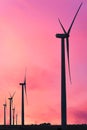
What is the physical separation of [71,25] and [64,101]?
13421mm

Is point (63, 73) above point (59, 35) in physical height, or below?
below

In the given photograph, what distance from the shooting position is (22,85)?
135375mm

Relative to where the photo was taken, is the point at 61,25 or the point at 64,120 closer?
the point at 64,120

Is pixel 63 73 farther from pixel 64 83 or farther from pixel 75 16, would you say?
pixel 75 16

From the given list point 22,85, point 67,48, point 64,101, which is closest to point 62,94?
point 64,101

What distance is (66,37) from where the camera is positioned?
86.6 m

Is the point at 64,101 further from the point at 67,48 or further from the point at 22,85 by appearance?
the point at 22,85

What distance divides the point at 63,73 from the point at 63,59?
2.61m

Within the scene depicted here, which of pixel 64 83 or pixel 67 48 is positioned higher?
pixel 67 48
